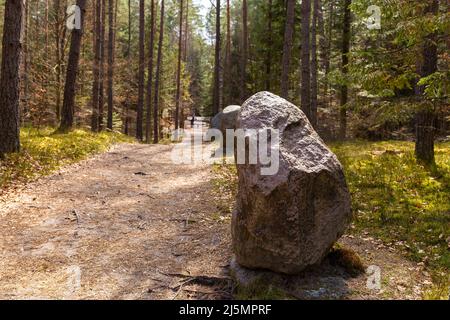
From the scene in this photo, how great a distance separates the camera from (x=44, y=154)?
11492mm

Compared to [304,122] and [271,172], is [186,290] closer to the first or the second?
[271,172]

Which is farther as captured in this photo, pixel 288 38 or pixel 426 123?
pixel 288 38

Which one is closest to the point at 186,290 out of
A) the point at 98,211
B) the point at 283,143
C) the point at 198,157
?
the point at 283,143

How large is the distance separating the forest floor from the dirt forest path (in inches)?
0.6

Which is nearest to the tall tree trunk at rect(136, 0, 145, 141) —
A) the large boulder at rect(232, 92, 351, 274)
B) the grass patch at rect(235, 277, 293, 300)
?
the large boulder at rect(232, 92, 351, 274)

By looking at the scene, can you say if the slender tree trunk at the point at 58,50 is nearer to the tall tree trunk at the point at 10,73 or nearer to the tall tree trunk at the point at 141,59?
the tall tree trunk at the point at 141,59

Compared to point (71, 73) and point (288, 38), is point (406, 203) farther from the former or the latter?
point (71, 73)

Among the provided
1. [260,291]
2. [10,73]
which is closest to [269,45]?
[10,73]

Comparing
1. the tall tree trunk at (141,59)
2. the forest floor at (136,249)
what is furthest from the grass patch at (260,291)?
the tall tree trunk at (141,59)

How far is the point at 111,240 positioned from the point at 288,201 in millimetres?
3467

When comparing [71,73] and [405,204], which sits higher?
[71,73]
